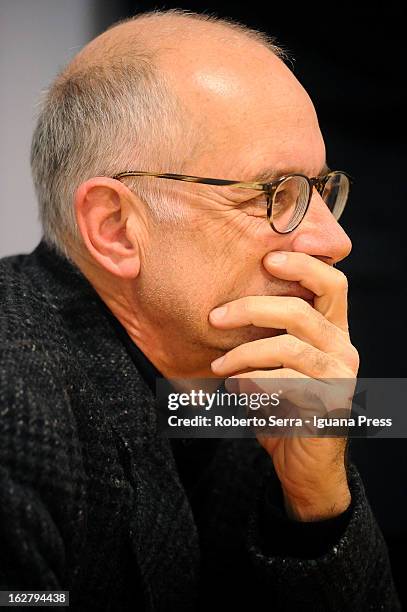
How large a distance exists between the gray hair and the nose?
0.74ft

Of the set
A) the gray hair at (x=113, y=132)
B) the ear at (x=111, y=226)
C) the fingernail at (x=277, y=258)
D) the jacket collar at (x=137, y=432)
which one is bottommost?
the jacket collar at (x=137, y=432)

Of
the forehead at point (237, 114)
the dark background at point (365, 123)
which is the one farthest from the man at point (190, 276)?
the dark background at point (365, 123)

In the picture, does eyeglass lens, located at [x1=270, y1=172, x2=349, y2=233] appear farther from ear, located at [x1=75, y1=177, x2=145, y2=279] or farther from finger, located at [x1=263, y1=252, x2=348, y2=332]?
ear, located at [x1=75, y1=177, x2=145, y2=279]

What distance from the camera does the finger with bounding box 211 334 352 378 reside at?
1.16 m

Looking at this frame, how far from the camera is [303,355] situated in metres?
1.17

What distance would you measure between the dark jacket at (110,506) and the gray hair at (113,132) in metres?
0.14

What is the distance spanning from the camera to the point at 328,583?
1191 mm

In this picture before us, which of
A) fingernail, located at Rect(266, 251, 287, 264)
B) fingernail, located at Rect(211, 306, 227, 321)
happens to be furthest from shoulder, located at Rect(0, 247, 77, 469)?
fingernail, located at Rect(266, 251, 287, 264)

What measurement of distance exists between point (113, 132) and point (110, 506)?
64 centimetres

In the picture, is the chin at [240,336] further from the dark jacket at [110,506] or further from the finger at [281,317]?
the dark jacket at [110,506]

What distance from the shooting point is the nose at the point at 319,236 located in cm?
123

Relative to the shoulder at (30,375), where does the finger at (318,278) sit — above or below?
below

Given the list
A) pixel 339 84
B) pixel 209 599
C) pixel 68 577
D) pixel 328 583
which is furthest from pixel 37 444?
pixel 339 84

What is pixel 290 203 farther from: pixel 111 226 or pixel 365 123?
pixel 365 123
